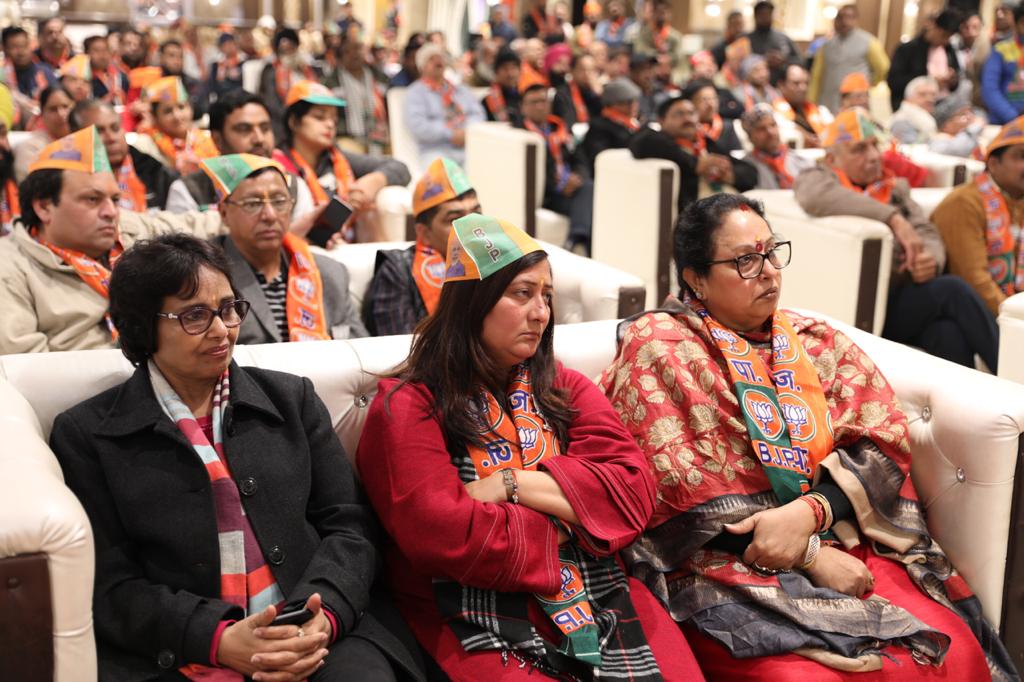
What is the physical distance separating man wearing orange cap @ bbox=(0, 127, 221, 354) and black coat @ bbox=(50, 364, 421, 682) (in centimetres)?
92

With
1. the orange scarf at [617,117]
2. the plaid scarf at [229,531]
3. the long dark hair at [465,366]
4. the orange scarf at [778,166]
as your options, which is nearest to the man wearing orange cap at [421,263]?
the long dark hair at [465,366]

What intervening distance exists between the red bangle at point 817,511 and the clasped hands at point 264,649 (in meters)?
0.95

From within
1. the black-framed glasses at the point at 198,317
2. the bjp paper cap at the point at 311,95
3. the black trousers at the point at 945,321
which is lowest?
the black trousers at the point at 945,321

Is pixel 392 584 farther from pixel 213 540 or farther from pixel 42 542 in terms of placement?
pixel 42 542

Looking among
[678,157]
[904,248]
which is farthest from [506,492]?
[678,157]

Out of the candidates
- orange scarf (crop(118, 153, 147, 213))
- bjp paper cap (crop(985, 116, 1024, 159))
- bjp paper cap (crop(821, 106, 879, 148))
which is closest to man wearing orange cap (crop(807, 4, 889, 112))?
bjp paper cap (crop(821, 106, 879, 148))

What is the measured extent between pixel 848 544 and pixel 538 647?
69 centimetres

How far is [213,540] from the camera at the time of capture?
5.88 feet

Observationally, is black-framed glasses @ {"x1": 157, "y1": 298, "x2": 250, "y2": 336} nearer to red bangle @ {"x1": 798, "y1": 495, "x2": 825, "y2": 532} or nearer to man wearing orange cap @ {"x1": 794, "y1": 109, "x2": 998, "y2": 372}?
red bangle @ {"x1": 798, "y1": 495, "x2": 825, "y2": 532}

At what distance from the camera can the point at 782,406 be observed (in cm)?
221

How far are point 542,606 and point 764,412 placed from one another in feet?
1.97

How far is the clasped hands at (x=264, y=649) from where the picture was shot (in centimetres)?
170

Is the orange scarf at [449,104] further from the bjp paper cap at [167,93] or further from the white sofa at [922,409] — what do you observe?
the white sofa at [922,409]

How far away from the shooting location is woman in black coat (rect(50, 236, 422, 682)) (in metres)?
1.73
